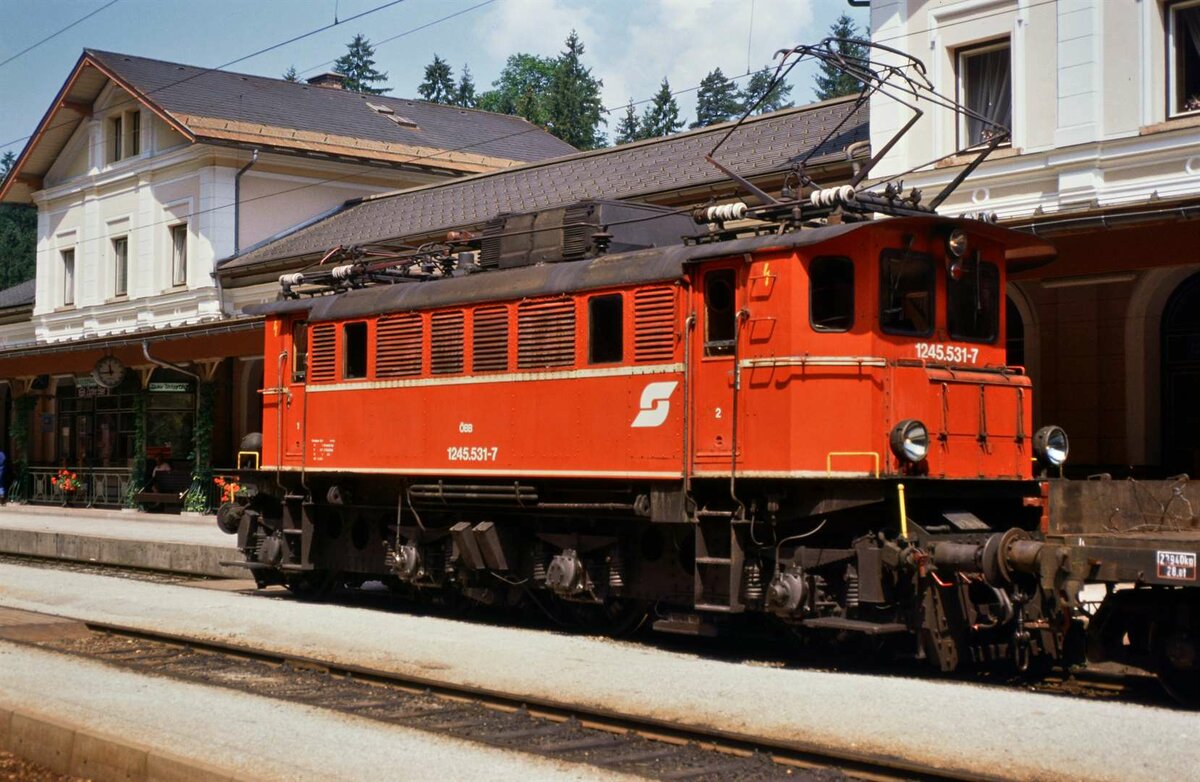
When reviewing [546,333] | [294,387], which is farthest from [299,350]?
[546,333]

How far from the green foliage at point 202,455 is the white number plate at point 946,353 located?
1007 inches

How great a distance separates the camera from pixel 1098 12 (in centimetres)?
1984

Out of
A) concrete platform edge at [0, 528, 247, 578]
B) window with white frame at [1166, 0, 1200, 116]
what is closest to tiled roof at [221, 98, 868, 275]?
window with white frame at [1166, 0, 1200, 116]

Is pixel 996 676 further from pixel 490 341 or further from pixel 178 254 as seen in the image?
pixel 178 254

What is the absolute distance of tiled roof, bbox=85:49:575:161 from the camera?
4147cm

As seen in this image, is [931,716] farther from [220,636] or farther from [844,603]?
[220,636]

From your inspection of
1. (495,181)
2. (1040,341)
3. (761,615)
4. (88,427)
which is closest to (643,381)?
(761,615)

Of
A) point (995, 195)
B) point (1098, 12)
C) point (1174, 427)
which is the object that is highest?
point (1098, 12)

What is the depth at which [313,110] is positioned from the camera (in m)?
44.1

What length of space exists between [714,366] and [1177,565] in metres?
4.83

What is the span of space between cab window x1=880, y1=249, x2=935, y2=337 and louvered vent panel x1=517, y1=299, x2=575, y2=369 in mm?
3433

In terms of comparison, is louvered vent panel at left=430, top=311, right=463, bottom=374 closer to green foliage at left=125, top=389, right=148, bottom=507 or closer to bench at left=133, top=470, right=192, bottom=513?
bench at left=133, top=470, right=192, bottom=513

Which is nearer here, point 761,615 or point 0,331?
point 761,615

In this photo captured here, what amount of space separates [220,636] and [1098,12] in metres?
14.2
